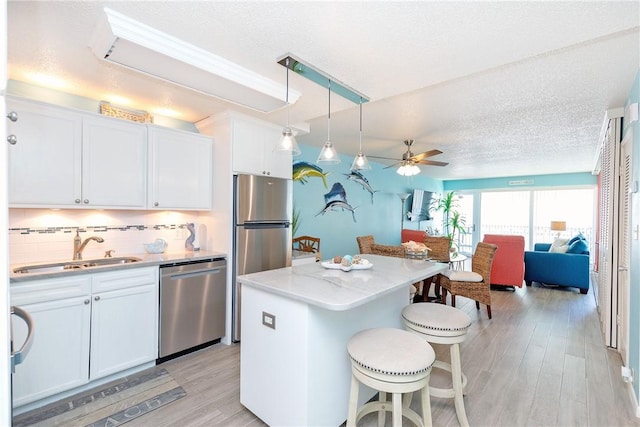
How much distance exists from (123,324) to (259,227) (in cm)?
146

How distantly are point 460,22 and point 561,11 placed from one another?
0.47m

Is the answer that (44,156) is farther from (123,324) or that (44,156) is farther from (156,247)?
(123,324)

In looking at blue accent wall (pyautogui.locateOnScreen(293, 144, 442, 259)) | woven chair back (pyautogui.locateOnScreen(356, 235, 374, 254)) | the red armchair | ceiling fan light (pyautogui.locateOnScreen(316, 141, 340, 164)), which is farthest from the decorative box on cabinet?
the red armchair

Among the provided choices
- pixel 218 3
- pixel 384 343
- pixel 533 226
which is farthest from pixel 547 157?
pixel 218 3

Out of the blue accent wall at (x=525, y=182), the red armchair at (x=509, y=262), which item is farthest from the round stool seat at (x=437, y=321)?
the blue accent wall at (x=525, y=182)

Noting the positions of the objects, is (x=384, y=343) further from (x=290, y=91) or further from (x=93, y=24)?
(x=93, y=24)

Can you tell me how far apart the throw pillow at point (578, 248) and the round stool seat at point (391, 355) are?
5314mm

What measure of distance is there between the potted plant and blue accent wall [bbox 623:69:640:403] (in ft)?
21.9

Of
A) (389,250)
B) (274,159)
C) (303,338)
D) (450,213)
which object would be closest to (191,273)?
(274,159)

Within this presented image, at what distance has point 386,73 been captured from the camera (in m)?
2.26

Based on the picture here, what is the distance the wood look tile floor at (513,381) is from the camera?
2.01 m

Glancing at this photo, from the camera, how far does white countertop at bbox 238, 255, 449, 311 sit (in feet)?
5.09

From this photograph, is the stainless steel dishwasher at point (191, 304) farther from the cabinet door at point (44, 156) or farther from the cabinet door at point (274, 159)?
the cabinet door at point (274, 159)

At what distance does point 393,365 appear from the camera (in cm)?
144
